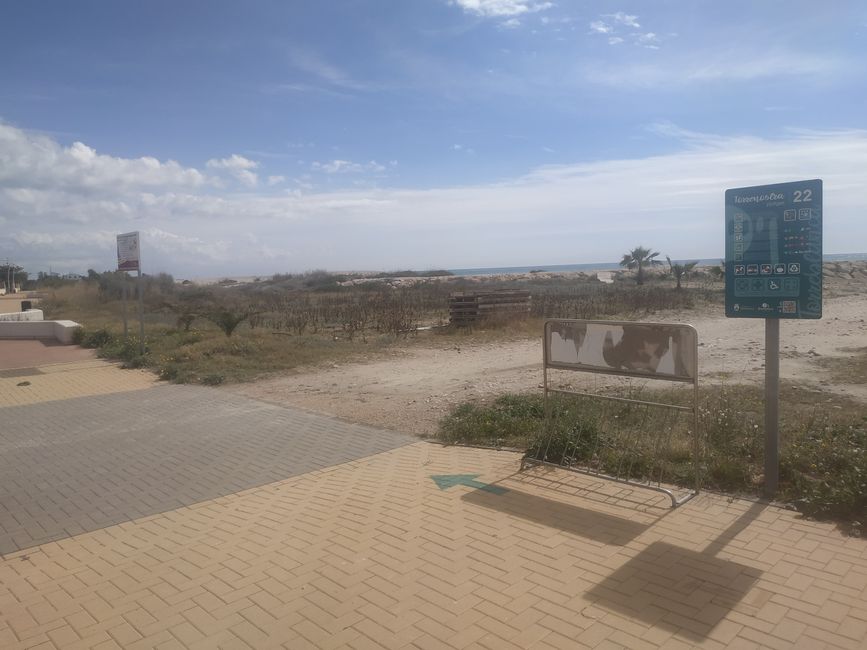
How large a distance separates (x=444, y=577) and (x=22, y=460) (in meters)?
5.79

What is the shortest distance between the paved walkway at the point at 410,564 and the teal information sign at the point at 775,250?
1.58 m

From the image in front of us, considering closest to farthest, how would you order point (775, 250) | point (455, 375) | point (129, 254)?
1. point (775, 250)
2. point (455, 375)
3. point (129, 254)

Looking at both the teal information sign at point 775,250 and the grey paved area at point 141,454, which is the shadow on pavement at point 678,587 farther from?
the grey paved area at point 141,454

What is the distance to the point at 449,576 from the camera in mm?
4242

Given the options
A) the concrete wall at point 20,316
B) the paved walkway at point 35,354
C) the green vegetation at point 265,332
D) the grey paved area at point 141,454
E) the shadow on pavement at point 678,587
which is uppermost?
the concrete wall at point 20,316

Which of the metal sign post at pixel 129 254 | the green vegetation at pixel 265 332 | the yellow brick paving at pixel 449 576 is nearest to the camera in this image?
the yellow brick paving at pixel 449 576

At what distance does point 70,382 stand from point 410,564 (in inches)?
457

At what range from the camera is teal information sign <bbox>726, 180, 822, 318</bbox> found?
4.89 m

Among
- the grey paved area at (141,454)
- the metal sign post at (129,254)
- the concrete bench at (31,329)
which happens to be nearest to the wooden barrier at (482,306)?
the metal sign post at (129,254)

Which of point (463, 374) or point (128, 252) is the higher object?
point (128, 252)

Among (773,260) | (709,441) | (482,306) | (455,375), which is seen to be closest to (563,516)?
(709,441)

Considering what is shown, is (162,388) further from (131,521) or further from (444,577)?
(444,577)

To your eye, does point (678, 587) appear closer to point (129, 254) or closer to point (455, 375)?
point (455, 375)

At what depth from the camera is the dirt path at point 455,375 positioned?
33.1ft
